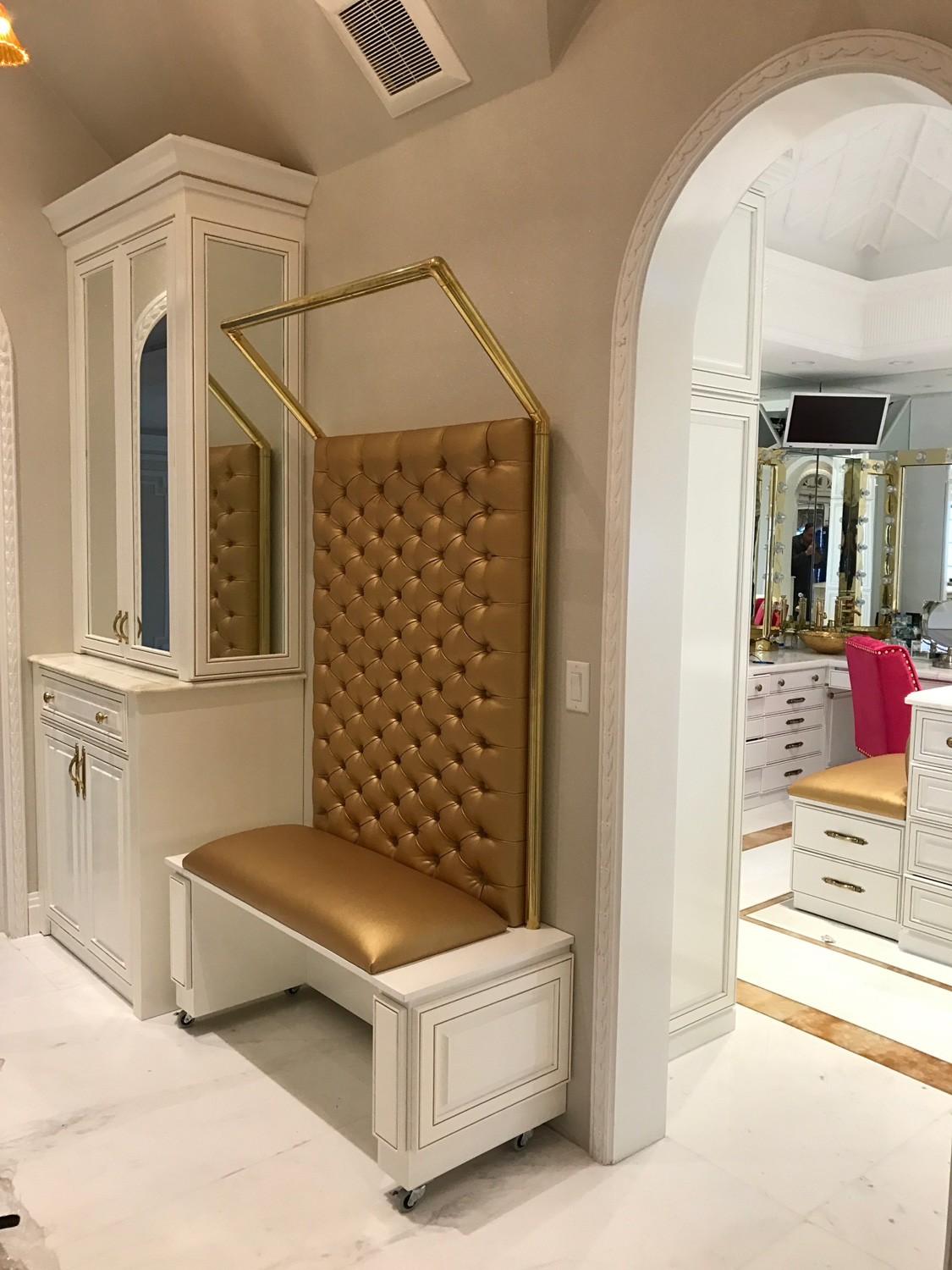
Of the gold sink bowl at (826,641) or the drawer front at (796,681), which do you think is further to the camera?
the gold sink bowl at (826,641)

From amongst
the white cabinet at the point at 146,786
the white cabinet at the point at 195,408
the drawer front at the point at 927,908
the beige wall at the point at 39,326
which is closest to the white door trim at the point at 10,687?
the beige wall at the point at 39,326

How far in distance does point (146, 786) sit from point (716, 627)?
5.29ft

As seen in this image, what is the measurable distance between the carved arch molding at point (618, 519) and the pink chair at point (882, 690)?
8.06ft

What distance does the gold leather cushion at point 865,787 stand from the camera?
11.8 ft

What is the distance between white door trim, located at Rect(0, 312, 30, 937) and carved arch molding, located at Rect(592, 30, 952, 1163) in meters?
2.13

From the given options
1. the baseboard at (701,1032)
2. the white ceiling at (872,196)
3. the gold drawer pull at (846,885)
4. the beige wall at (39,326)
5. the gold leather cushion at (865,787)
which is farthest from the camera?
the white ceiling at (872,196)

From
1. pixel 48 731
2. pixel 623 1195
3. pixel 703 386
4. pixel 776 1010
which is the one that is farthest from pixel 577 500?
pixel 48 731

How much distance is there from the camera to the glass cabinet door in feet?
10.7

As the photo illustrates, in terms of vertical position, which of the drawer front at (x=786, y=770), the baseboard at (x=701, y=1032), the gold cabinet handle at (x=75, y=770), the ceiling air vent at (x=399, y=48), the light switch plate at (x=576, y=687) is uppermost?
the ceiling air vent at (x=399, y=48)

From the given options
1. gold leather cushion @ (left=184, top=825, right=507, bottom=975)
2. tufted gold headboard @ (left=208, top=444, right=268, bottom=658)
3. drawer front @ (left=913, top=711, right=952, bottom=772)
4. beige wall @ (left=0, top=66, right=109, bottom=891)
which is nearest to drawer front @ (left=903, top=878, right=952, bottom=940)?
drawer front @ (left=913, top=711, right=952, bottom=772)

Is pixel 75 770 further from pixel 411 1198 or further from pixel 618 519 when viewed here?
pixel 618 519

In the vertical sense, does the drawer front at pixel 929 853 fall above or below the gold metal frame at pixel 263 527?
below

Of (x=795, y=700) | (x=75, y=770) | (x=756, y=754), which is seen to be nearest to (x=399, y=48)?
(x=75, y=770)

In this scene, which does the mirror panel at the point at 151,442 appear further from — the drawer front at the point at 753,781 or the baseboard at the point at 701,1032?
the drawer front at the point at 753,781
